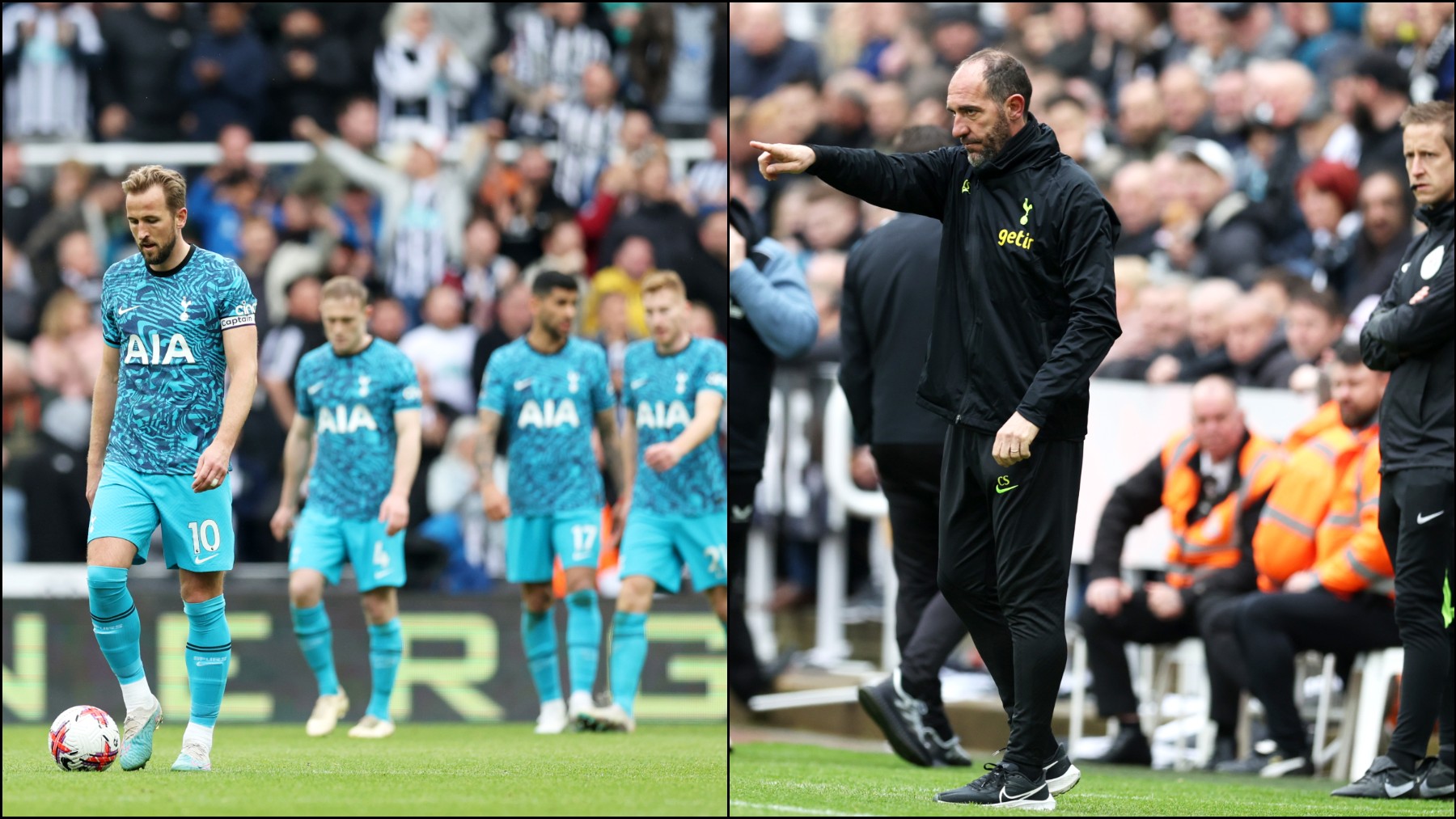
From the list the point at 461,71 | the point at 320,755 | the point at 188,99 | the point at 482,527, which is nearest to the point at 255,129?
the point at 188,99

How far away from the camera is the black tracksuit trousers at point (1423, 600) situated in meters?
7.92

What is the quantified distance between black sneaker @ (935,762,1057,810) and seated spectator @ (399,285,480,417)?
8.71 m

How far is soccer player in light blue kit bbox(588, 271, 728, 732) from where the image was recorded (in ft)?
34.1

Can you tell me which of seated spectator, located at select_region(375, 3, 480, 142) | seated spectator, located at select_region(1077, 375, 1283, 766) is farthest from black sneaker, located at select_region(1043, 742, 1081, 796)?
seated spectator, located at select_region(375, 3, 480, 142)

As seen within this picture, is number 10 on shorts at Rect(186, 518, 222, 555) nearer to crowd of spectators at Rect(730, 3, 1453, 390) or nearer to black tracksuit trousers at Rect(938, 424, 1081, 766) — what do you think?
black tracksuit trousers at Rect(938, 424, 1081, 766)

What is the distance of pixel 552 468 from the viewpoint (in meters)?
10.8

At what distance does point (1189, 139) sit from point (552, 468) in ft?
21.1

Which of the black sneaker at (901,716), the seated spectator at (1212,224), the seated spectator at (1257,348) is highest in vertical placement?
the seated spectator at (1212,224)

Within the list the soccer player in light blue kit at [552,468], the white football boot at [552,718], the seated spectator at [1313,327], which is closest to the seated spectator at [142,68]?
the soccer player in light blue kit at [552,468]

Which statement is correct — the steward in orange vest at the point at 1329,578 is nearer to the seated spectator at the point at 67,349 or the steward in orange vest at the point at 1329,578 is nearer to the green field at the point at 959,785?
the green field at the point at 959,785

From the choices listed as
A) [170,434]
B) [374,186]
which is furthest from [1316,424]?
[374,186]

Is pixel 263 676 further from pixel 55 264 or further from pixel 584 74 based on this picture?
pixel 584 74

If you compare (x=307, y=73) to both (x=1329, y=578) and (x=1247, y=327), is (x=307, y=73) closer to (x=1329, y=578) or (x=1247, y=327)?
(x=1247, y=327)

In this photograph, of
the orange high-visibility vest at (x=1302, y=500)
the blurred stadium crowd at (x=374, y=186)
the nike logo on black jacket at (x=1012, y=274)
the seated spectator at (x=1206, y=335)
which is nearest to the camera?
the nike logo on black jacket at (x=1012, y=274)
